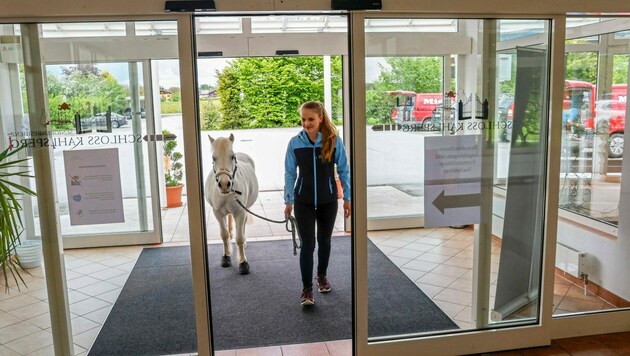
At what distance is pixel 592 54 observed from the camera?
13.9 ft

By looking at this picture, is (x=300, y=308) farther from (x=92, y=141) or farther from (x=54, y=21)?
(x=54, y=21)

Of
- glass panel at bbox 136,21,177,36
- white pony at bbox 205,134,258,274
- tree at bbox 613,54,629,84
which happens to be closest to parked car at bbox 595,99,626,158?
tree at bbox 613,54,629,84

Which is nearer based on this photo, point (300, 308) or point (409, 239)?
point (409, 239)

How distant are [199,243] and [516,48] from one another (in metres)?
2.42

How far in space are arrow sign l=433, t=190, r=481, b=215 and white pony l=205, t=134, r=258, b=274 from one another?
2.53 m

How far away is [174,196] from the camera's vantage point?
3.66 metres

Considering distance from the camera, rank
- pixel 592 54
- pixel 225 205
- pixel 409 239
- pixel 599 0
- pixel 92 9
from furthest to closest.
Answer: pixel 225 205 < pixel 592 54 < pixel 409 239 < pixel 599 0 < pixel 92 9

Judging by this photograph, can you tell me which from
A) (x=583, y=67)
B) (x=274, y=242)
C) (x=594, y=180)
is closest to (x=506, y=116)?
(x=583, y=67)

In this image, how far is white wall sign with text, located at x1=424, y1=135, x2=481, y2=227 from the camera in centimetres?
332

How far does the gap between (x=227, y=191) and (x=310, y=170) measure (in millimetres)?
1513

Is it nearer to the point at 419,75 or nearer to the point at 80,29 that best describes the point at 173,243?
the point at 80,29

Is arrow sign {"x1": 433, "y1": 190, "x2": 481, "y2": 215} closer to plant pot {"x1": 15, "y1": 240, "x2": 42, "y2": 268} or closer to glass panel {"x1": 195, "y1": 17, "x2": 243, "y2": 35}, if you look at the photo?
plant pot {"x1": 15, "y1": 240, "x2": 42, "y2": 268}

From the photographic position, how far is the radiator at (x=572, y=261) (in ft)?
14.2

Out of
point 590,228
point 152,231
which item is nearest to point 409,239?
point 590,228
